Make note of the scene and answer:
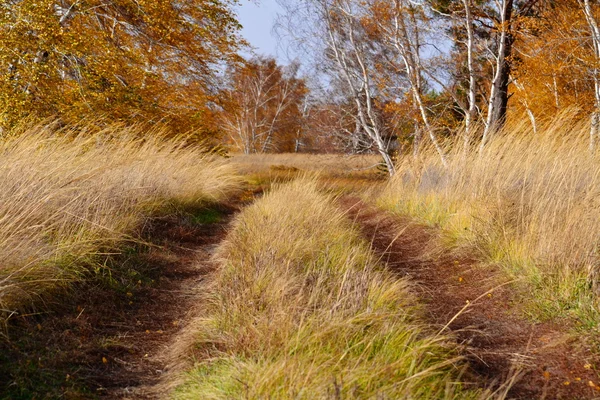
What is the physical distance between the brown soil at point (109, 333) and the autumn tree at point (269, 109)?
3032cm

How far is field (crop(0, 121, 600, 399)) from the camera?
2623 millimetres

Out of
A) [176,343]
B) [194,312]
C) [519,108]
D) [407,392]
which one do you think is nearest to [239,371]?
[407,392]

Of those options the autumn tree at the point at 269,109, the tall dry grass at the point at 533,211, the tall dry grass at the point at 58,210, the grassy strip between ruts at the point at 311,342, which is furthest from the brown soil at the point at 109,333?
the autumn tree at the point at 269,109

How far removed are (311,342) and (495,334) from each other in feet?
5.11

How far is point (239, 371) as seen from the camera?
2521 mm

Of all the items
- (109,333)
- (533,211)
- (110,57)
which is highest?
(110,57)

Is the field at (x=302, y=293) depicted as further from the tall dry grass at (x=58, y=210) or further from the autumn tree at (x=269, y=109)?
the autumn tree at (x=269, y=109)

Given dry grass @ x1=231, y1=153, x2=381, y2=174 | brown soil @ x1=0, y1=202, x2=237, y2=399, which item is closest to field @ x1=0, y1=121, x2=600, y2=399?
brown soil @ x1=0, y1=202, x2=237, y2=399

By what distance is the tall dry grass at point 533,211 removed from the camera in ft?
12.2

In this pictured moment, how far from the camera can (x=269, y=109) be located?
1528 inches

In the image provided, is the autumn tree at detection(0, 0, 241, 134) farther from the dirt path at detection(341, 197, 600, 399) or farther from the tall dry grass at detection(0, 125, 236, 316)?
the dirt path at detection(341, 197, 600, 399)

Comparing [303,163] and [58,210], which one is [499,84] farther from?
[303,163]

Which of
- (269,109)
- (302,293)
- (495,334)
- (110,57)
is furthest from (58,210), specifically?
(269,109)

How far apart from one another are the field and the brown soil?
0.04ft
